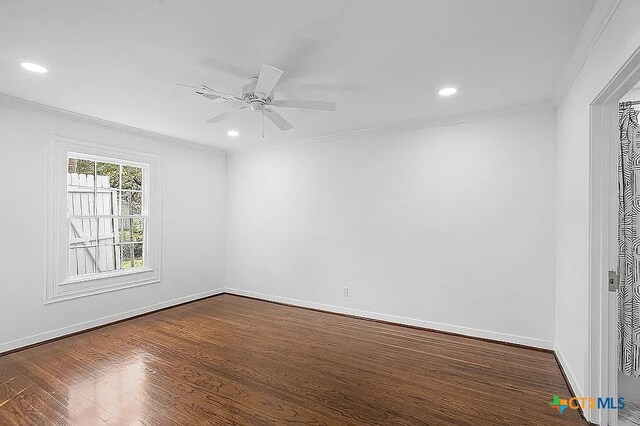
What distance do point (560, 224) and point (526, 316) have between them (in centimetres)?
106

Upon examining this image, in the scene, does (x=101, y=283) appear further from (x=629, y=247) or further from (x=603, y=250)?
(x=629, y=247)

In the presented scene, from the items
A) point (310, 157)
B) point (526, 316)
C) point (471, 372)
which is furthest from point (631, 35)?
point (310, 157)

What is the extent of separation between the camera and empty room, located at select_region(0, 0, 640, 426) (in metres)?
2.09

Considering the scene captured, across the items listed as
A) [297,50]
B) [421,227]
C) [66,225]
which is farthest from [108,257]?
[421,227]

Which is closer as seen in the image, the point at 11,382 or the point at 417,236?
the point at 11,382

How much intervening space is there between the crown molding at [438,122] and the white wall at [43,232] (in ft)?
4.82

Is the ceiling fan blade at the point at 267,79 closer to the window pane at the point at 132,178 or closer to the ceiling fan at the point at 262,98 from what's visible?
the ceiling fan at the point at 262,98

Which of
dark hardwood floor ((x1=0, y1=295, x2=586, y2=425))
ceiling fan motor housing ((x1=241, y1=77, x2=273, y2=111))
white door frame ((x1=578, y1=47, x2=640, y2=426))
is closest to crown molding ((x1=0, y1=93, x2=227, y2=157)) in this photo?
ceiling fan motor housing ((x1=241, y1=77, x2=273, y2=111))

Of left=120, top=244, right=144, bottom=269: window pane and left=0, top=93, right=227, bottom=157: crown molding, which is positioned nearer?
left=0, top=93, right=227, bottom=157: crown molding

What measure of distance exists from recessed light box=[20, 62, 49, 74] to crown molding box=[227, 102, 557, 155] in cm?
300

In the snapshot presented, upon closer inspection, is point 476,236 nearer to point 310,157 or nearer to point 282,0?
point 310,157

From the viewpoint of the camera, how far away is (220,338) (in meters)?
3.67

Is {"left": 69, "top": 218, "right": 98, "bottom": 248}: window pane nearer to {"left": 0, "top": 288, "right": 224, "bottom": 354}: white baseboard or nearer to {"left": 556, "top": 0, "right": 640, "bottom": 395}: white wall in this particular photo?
{"left": 0, "top": 288, "right": 224, "bottom": 354}: white baseboard

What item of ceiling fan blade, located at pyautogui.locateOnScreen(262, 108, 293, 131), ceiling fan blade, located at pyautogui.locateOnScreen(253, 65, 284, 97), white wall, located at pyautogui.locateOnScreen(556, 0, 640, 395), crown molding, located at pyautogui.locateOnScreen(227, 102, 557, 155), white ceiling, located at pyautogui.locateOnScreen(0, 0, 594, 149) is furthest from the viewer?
crown molding, located at pyautogui.locateOnScreen(227, 102, 557, 155)
